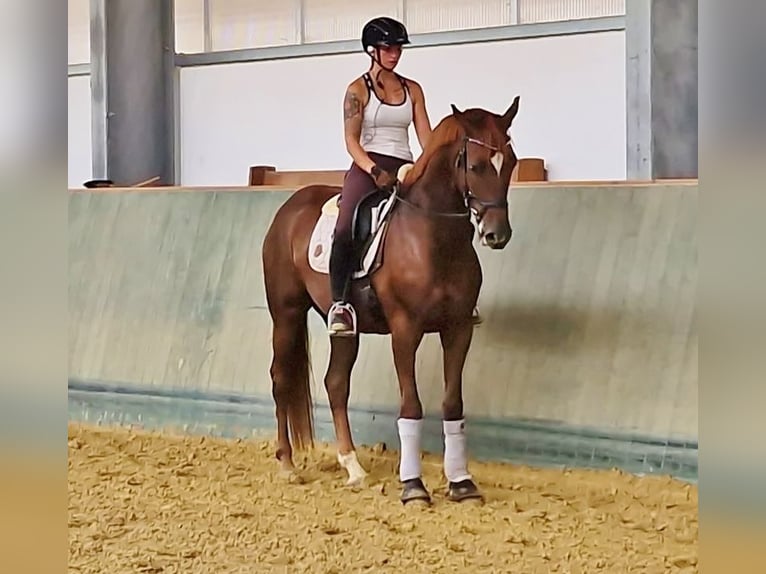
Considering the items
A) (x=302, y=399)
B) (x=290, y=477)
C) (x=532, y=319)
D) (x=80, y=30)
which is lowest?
(x=290, y=477)

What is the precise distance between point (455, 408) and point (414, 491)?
154 mm

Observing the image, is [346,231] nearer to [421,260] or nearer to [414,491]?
[421,260]

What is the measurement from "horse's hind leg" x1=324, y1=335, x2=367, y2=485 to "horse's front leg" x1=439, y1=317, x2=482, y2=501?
6.8 inches

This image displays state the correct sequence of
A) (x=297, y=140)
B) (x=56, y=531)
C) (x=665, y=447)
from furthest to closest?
1. (x=297, y=140)
2. (x=665, y=447)
3. (x=56, y=531)

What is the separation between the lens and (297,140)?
10.1 ft

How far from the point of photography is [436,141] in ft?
5.95

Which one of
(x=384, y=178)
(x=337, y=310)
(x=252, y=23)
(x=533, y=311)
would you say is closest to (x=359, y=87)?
(x=384, y=178)

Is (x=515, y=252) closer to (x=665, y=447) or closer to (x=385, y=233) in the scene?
(x=385, y=233)

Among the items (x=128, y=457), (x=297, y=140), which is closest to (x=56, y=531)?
(x=128, y=457)

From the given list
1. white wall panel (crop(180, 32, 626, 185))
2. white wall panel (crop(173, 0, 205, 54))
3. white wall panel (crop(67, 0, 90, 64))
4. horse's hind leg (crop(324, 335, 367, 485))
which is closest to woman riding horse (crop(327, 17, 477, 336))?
horse's hind leg (crop(324, 335, 367, 485))

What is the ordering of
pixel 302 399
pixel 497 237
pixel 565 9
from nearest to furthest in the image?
pixel 497 237 → pixel 302 399 → pixel 565 9

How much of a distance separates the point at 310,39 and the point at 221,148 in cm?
40

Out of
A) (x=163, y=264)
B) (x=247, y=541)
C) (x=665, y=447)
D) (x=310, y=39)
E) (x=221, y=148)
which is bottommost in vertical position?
(x=247, y=541)

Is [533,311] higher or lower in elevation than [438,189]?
lower
